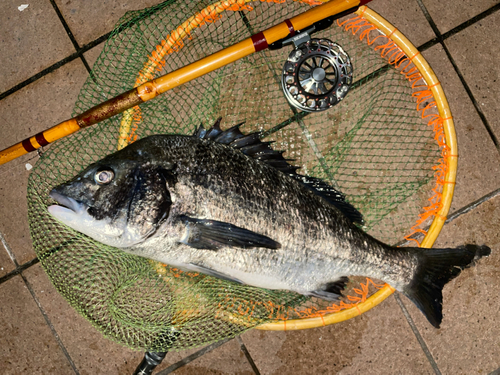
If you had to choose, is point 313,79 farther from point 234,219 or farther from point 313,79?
point 234,219

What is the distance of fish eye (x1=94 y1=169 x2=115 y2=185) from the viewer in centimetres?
243

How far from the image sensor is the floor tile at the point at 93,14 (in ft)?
11.3

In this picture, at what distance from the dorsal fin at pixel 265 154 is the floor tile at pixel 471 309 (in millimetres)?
1256

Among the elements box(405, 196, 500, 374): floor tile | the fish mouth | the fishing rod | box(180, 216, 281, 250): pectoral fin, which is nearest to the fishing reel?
the fishing rod

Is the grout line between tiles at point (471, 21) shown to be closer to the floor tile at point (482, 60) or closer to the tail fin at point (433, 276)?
the floor tile at point (482, 60)

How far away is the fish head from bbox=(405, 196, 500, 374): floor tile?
2576 mm

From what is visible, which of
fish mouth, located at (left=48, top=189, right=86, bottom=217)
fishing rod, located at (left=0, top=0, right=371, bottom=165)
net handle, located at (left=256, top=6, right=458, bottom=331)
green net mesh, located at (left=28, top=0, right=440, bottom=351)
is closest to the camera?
fish mouth, located at (left=48, top=189, right=86, bottom=217)

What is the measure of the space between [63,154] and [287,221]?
203cm

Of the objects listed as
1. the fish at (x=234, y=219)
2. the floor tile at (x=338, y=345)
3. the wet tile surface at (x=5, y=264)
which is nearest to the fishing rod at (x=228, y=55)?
the fish at (x=234, y=219)

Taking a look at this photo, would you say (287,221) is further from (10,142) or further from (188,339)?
(10,142)

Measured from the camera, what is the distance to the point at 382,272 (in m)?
2.81

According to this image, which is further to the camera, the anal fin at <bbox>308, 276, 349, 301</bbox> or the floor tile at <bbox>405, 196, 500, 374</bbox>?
the floor tile at <bbox>405, 196, 500, 374</bbox>

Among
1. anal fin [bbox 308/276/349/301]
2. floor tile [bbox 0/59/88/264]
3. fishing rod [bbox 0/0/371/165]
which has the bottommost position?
anal fin [bbox 308/276/349/301]

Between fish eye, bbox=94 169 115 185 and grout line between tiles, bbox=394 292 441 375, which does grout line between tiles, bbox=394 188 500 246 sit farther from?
fish eye, bbox=94 169 115 185
